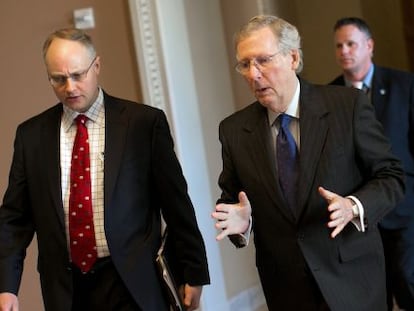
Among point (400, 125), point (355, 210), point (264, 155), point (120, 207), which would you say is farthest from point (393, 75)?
point (120, 207)

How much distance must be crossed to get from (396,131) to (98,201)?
5.17 ft

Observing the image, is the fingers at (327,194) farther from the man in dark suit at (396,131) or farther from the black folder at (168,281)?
the man in dark suit at (396,131)

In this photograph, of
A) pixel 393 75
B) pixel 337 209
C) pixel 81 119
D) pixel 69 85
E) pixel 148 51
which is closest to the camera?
pixel 337 209

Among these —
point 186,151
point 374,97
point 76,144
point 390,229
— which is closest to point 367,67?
point 374,97

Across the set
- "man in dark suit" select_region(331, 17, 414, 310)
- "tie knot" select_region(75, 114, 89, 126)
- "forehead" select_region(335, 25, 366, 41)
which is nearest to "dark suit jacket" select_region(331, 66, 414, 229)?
"man in dark suit" select_region(331, 17, 414, 310)

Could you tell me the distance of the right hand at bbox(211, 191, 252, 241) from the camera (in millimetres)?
2027

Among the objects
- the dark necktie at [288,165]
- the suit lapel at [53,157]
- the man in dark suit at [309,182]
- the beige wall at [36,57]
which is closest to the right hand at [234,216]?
the man in dark suit at [309,182]

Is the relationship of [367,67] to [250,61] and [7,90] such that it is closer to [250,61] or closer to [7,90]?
[250,61]

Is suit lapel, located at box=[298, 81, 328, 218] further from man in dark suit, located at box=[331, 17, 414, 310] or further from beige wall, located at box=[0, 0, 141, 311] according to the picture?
beige wall, located at box=[0, 0, 141, 311]

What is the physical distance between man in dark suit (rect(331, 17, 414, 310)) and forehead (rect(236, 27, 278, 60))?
1336 mm

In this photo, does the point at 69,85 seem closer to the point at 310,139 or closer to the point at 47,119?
the point at 47,119

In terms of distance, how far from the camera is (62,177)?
225 cm

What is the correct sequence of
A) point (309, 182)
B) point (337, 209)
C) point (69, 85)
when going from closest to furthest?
point (337, 209) < point (309, 182) < point (69, 85)

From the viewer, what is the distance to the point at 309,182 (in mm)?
2010
